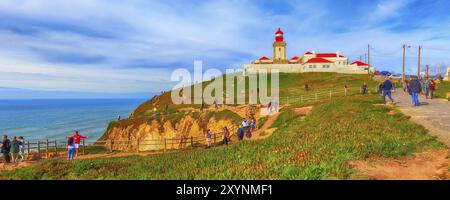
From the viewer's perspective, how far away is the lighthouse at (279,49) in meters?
99.8

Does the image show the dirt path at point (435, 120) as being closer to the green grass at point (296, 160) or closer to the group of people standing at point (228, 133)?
the green grass at point (296, 160)

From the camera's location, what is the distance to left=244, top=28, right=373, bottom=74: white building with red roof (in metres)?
92.4

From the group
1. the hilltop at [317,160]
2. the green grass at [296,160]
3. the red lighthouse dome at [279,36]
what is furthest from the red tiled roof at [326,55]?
the green grass at [296,160]

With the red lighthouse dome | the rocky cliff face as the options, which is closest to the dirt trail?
the rocky cliff face

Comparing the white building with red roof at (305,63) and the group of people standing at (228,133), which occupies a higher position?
the white building with red roof at (305,63)

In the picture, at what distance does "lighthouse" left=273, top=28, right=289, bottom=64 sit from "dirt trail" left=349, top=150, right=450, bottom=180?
91.3 m

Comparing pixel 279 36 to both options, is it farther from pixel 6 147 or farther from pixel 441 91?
pixel 6 147

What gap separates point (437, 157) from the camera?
9648mm

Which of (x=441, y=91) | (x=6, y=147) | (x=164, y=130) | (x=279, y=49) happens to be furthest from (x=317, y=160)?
(x=279, y=49)

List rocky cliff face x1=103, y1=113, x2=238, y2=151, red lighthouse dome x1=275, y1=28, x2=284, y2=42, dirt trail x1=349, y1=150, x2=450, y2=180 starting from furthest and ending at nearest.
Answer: red lighthouse dome x1=275, y1=28, x2=284, y2=42 → rocky cliff face x1=103, y1=113, x2=238, y2=151 → dirt trail x1=349, y1=150, x2=450, y2=180

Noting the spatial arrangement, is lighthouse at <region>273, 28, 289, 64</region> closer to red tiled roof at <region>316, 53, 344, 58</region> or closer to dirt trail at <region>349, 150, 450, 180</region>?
red tiled roof at <region>316, 53, 344, 58</region>
